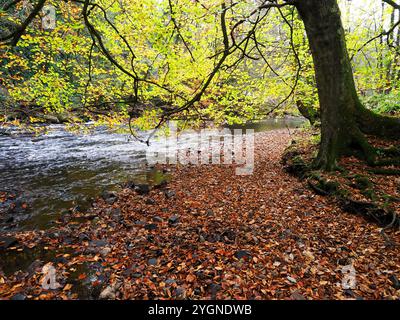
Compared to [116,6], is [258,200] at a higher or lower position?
lower

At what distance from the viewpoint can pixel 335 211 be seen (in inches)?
210

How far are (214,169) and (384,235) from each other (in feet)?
24.7

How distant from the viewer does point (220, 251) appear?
14.3 feet

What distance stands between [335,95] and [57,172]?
1142 centimetres

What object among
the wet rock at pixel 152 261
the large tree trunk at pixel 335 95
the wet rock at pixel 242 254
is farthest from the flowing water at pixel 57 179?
the large tree trunk at pixel 335 95

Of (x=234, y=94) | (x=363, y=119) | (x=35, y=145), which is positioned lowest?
(x=35, y=145)

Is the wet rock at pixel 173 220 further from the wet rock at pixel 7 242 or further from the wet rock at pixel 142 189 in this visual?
the wet rock at pixel 7 242

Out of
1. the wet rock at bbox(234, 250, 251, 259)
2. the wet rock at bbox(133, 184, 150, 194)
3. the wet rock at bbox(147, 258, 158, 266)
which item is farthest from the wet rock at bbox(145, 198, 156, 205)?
the wet rock at bbox(234, 250, 251, 259)

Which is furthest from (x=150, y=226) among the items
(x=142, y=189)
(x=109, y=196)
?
(x=109, y=196)

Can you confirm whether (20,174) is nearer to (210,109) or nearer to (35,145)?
(35,145)

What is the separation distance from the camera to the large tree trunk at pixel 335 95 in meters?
6.05

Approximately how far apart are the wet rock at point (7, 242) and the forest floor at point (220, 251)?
8cm

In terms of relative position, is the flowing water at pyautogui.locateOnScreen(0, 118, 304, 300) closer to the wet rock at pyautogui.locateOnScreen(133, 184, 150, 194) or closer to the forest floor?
the forest floor
